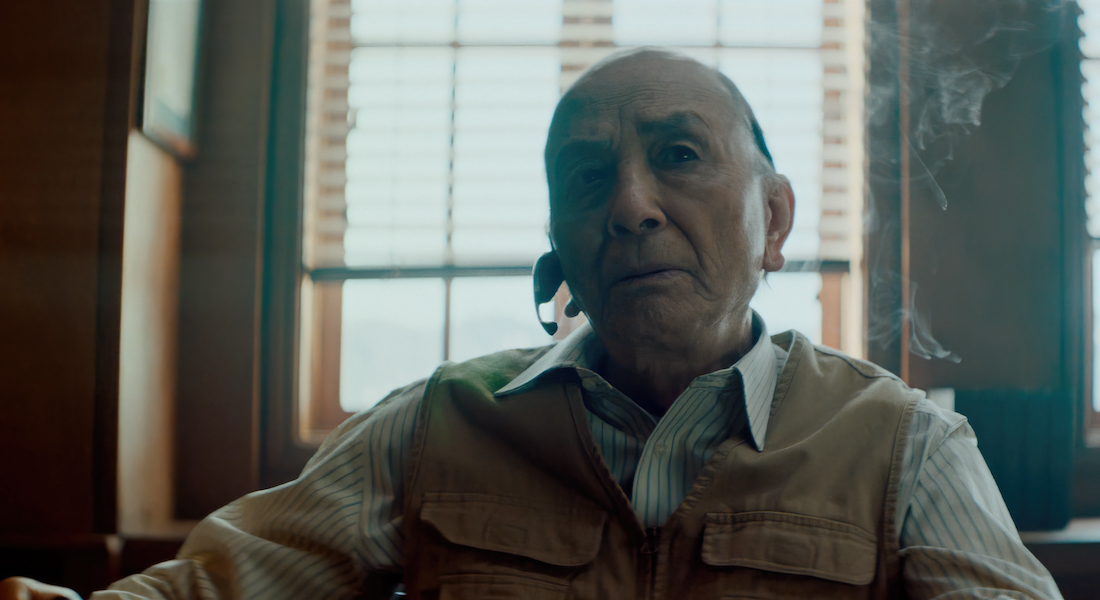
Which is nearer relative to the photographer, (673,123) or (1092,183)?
(673,123)

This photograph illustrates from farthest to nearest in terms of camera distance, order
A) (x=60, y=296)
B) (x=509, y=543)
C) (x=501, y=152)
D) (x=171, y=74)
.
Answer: (x=501, y=152) → (x=171, y=74) → (x=60, y=296) → (x=509, y=543)

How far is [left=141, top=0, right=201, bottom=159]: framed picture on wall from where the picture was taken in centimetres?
145

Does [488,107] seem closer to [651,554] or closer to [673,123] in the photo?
[673,123]

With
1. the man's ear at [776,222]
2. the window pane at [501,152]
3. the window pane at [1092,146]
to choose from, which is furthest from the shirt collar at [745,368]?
the window pane at [1092,146]

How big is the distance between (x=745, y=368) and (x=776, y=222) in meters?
0.33

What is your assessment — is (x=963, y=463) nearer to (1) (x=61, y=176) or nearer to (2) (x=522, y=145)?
(2) (x=522, y=145)

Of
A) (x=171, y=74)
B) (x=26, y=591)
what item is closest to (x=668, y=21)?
(x=171, y=74)

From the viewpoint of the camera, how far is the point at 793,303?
5.67ft

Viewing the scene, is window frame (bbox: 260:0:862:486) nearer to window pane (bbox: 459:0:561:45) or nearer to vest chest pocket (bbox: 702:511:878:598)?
window pane (bbox: 459:0:561:45)

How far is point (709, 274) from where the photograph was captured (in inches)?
39.6

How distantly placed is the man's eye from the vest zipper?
0.59 m

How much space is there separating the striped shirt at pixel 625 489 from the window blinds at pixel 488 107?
27.9 inches

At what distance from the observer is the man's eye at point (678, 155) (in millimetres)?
1044

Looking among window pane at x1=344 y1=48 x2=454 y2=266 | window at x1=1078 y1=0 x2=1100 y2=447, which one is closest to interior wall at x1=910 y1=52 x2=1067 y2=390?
window at x1=1078 y1=0 x2=1100 y2=447
